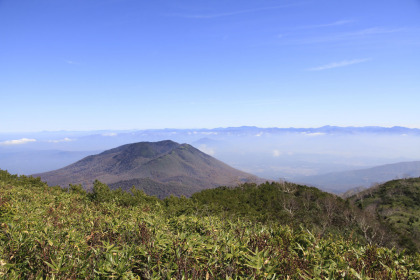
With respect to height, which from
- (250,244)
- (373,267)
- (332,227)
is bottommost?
(332,227)

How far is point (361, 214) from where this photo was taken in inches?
→ 1113

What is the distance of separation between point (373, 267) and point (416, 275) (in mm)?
595

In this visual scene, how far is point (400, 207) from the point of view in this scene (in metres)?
43.0

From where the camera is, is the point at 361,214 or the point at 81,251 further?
the point at 361,214

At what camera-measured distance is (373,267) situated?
4.14 m

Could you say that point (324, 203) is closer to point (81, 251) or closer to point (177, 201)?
point (177, 201)

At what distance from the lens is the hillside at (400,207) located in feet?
94.1

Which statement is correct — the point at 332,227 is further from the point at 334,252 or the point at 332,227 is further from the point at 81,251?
the point at 81,251

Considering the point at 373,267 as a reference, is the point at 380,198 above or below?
below

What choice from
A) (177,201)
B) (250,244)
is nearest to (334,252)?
(250,244)

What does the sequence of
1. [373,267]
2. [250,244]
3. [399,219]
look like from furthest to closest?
[399,219], [250,244], [373,267]

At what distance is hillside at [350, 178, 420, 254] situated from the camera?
94.1 ft

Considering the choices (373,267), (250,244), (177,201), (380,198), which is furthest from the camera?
(380,198)

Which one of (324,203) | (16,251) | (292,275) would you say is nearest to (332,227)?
(324,203)
